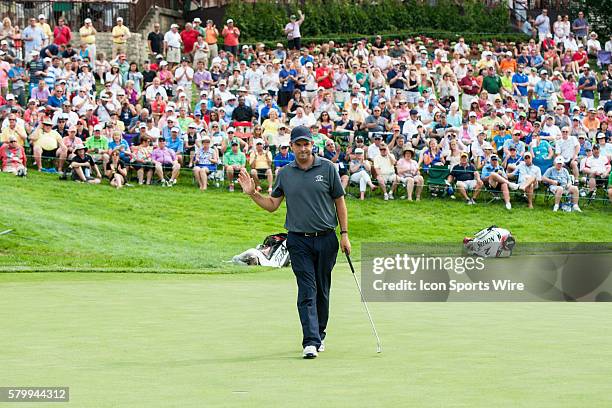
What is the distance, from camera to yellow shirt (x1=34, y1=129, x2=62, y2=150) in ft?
93.0

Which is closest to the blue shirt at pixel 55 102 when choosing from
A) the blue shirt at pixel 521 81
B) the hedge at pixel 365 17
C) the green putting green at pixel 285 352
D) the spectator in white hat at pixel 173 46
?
the spectator in white hat at pixel 173 46

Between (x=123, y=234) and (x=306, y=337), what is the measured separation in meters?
14.9

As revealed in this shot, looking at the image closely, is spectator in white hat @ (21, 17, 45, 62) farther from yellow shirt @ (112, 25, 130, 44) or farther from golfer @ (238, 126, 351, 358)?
golfer @ (238, 126, 351, 358)

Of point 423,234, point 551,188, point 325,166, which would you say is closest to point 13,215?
point 423,234

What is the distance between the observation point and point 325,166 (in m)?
10.5

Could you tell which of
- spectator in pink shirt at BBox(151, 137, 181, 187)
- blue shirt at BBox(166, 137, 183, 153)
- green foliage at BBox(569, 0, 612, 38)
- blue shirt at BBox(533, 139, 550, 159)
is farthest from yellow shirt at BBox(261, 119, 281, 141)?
green foliage at BBox(569, 0, 612, 38)

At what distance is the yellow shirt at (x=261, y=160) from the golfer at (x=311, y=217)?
17.9m

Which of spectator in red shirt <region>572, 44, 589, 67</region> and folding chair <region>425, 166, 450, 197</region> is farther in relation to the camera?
spectator in red shirt <region>572, 44, 589, 67</region>

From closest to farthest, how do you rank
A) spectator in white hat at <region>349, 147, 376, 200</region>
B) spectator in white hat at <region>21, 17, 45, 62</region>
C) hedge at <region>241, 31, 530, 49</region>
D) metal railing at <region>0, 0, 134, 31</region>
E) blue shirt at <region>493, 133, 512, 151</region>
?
spectator in white hat at <region>349, 147, 376, 200</region> < blue shirt at <region>493, 133, 512, 151</region> < spectator in white hat at <region>21, 17, 45, 62</region> < metal railing at <region>0, 0, 134, 31</region> < hedge at <region>241, 31, 530, 49</region>

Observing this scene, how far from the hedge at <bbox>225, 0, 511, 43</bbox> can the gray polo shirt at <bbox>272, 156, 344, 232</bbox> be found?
33821 millimetres

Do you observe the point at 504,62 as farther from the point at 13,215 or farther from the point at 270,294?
the point at 270,294

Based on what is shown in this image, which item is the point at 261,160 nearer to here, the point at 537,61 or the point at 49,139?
the point at 49,139

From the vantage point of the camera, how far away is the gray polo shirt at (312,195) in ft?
34.2

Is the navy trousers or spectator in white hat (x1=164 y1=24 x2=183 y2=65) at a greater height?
spectator in white hat (x1=164 y1=24 x2=183 y2=65)
